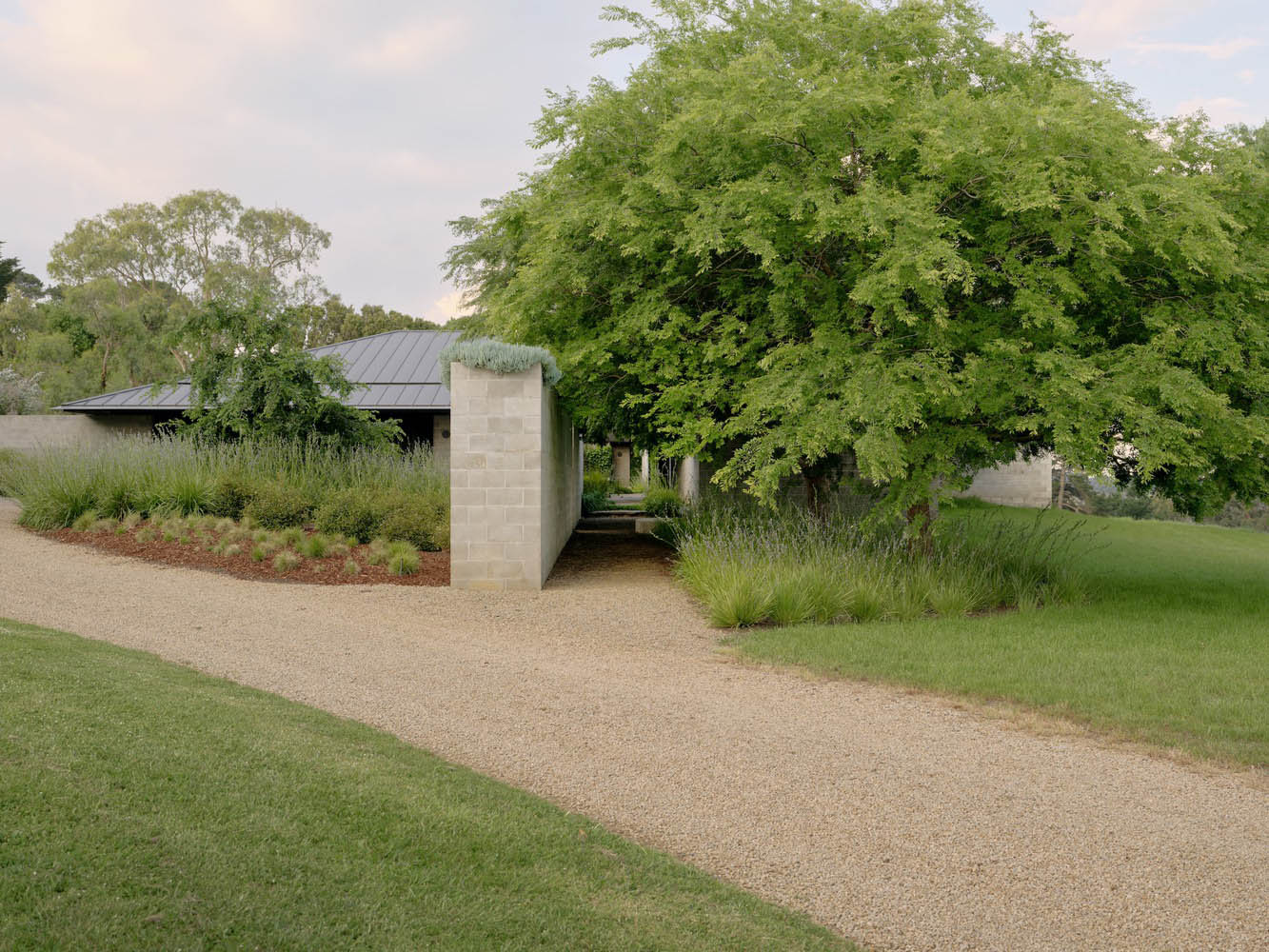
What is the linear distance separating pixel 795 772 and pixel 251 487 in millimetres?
10109

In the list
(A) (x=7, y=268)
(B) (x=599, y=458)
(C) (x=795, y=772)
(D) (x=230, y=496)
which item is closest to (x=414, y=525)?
(D) (x=230, y=496)

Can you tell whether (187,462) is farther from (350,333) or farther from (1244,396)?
(350,333)

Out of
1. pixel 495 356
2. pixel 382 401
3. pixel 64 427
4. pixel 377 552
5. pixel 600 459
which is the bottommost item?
pixel 377 552

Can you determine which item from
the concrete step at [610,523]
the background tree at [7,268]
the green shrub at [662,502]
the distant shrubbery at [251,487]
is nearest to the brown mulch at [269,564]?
the distant shrubbery at [251,487]

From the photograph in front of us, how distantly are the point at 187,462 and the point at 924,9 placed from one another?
11.2 meters

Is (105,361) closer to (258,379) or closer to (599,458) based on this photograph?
(599,458)

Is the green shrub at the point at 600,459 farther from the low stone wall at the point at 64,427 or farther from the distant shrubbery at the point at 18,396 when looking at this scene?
the distant shrubbery at the point at 18,396

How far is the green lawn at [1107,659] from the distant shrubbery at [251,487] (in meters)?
5.94

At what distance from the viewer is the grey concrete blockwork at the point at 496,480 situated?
10.9 metres

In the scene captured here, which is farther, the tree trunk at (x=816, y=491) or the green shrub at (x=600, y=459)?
the green shrub at (x=600, y=459)

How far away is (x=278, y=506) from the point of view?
1249cm

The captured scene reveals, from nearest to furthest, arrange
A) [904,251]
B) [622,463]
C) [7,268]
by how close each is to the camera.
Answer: [904,251], [7,268], [622,463]

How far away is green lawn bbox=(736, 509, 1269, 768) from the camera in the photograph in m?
6.00

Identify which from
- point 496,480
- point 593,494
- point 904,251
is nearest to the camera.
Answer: point 904,251
